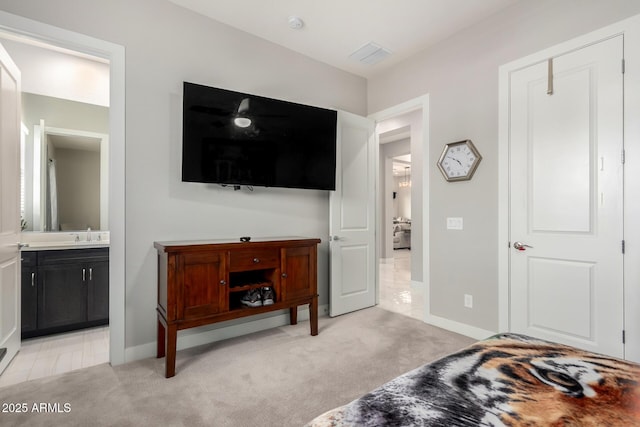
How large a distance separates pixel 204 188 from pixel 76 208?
6.02 feet

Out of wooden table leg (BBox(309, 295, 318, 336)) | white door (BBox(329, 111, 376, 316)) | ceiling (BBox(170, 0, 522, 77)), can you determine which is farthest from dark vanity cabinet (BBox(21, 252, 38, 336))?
white door (BBox(329, 111, 376, 316))

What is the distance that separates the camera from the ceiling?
8.54ft

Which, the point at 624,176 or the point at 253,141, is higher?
the point at 253,141

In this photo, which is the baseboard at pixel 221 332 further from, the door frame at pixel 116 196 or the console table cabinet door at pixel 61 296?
the console table cabinet door at pixel 61 296

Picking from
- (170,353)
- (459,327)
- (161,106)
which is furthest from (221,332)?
(459,327)

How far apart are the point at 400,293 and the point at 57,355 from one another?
4010mm

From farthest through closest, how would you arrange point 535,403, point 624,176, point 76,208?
1. point 76,208
2. point 624,176
3. point 535,403

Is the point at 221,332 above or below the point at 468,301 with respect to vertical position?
below

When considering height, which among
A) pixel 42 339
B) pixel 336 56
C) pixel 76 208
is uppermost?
pixel 336 56

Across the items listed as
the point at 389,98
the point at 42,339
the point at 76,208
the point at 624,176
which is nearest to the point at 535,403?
the point at 624,176

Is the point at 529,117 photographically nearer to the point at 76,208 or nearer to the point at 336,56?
the point at 336,56

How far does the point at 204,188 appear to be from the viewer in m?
2.77

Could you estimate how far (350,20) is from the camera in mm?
2816

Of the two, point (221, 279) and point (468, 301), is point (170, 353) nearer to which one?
point (221, 279)
